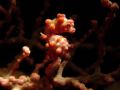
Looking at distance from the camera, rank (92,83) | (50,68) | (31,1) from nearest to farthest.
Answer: (50,68), (92,83), (31,1)

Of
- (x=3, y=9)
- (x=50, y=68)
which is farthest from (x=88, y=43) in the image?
(x=3, y=9)

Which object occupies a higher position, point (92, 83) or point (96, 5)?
point (96, 5)

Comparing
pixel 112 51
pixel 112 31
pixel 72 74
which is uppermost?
pixel 112 31

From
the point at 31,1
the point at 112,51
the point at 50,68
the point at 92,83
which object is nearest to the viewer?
the point at 50,68

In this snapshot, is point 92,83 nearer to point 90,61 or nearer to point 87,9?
point 90,61

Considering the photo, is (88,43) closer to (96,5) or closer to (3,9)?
(96,5)

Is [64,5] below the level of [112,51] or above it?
above

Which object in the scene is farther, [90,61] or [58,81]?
[90,61]

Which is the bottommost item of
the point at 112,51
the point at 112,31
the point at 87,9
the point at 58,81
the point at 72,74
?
the point at 58,81

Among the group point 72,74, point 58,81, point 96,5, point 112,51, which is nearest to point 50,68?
point 58,81
